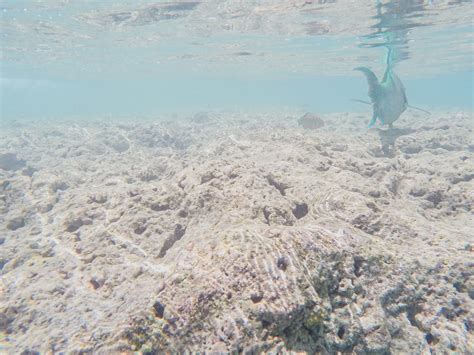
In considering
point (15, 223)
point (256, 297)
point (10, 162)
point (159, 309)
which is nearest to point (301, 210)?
point (256, 297)

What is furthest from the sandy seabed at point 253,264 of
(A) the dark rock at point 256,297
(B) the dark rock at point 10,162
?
(B) the dark rock at point 10,162

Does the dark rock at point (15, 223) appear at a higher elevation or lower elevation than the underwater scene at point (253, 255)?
lower

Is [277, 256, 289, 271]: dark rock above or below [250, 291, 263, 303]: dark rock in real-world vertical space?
above

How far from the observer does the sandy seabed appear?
2252 mm

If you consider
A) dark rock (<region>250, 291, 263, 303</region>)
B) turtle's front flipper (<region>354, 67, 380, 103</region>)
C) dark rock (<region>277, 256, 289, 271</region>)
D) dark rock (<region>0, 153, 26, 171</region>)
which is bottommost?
dark rock (<region>0, 153, 26, 171</region>)

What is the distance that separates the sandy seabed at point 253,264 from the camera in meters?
2.25

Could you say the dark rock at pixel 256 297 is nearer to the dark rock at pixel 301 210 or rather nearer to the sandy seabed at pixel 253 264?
the sandy seabed at pixel 253 264

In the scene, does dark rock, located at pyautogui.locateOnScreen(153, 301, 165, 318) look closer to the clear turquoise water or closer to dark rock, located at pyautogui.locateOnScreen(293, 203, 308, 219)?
dark rock, located at pyautogui.locateOnScreen(293, 203, 308, 219)

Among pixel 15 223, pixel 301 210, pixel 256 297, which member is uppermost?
Answer: pixel 256 297

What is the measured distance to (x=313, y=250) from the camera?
2623 millimetres

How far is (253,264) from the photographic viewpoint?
241 centimetres

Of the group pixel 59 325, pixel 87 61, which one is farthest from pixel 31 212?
pixel 87 61

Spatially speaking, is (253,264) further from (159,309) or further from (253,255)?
(159,309)

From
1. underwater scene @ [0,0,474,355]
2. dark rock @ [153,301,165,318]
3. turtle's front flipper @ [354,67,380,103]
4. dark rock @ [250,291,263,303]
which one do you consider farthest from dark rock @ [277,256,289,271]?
turtle's front flipper @ [354,67,380,103]
